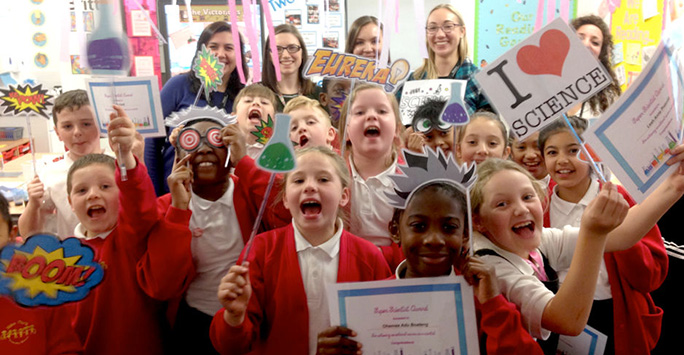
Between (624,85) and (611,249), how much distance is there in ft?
11.0

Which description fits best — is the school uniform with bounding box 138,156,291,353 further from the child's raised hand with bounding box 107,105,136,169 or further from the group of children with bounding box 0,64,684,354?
the child's raised hand with bounding box 107,105,136,169

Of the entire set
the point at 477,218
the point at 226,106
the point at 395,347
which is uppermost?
the point at 226,106

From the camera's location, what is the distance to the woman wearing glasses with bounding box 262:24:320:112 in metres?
2.38

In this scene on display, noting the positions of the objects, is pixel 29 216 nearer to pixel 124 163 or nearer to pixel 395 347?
pixel 124 163

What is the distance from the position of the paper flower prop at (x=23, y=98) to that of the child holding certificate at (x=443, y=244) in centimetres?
92

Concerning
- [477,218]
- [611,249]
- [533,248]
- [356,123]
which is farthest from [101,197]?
[611,249]

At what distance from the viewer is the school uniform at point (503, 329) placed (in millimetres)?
1156

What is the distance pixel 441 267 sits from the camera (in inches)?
47.0

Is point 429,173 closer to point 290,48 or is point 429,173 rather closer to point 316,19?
point 290,48

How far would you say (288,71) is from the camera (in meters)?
2.38

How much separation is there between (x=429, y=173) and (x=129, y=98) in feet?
2.39

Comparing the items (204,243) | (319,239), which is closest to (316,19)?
(204,243)

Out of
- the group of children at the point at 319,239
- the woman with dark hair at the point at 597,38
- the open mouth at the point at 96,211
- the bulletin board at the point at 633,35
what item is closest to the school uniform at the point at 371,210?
the group of children at the point at 319,239

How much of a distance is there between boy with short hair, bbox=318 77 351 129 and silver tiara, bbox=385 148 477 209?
2.97 ft
